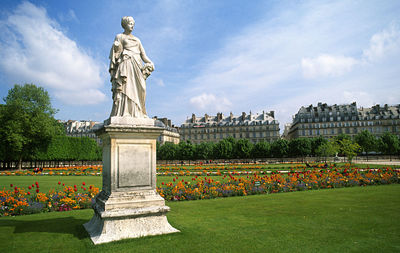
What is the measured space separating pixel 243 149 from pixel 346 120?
34724 millimetres

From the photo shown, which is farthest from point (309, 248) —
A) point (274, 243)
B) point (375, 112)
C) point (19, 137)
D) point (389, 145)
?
point (375, 112)

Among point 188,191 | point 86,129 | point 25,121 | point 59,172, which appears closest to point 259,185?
point 188,191

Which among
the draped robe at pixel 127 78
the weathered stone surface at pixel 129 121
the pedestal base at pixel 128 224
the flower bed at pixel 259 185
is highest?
the draped robe at pixel 127 78

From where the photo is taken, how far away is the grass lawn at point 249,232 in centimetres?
425

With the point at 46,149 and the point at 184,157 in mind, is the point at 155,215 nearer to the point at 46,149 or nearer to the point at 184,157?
the point at 46,149

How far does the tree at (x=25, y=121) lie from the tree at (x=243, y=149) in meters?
32.6

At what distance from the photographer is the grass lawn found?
4.25 meters

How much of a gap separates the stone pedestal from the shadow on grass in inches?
9.5

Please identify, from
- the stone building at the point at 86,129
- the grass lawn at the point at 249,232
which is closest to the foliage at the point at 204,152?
the stone building at the point at 86,129

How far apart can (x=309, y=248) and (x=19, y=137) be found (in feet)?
124

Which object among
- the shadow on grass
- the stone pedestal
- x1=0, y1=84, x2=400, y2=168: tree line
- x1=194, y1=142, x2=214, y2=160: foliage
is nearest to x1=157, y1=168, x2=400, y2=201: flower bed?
the shadow on grass

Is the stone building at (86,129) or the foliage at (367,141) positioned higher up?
the stone building at (86,129)

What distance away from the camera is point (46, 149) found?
40.2m

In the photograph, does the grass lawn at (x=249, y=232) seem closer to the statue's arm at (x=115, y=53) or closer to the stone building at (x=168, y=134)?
the statue's arm at (x=115, y=53)
